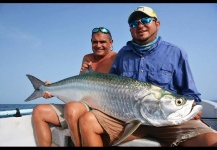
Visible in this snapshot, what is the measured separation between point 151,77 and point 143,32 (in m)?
0.68

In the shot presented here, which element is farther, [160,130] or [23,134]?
[23,134]

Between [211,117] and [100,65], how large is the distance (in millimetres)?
2831

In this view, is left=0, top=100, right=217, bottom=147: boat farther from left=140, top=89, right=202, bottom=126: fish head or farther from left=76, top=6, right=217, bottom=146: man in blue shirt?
left=140, top=89, right=202, bottom=126: fish head

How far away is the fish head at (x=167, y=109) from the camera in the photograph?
2.59 meters

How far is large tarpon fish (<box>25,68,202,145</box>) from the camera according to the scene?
2.59 metres

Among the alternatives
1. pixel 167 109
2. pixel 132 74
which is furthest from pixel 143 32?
pixel 167 109

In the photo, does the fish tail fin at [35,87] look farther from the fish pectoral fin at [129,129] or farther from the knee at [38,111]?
the fish pectoral fin at [129,129]

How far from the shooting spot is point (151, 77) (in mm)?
3244

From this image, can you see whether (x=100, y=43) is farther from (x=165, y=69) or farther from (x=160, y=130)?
(x=160, y=130)

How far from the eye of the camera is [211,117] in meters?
5.23

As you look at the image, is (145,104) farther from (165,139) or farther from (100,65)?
(100,65)

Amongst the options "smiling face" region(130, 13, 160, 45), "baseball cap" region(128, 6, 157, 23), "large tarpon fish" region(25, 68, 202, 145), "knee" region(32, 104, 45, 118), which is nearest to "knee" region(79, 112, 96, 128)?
Answer: "large tarpon fish" region(25, 68, 202, 145)

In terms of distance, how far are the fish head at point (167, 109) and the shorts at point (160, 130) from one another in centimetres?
25

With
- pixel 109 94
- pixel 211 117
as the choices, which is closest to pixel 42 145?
pixel 109 94
